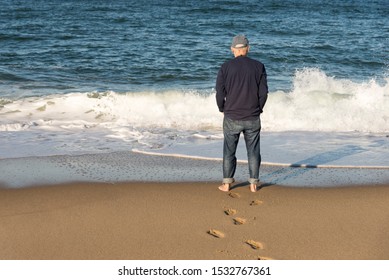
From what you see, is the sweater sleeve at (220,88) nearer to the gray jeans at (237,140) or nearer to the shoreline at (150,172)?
the gray jeans at (237,140)

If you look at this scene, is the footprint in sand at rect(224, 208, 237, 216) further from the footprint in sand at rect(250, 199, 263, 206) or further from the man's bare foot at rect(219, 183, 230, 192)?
the man's bare foot at rect(219, 183, 230, 192)

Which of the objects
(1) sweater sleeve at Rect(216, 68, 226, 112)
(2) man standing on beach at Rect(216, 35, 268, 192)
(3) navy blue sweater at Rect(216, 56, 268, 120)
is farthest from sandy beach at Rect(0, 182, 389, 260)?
(1) sweater sleeve at Rect(216, 68, 226, 112)

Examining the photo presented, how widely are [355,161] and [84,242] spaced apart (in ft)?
14.0

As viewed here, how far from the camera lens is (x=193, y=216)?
591cm

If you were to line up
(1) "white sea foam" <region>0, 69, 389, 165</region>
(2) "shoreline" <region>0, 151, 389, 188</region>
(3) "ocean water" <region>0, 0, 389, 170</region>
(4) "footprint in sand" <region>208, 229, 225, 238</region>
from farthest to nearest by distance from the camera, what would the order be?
(3) "ocean water" <region>0, 0, 389, 170</region>, (1) "white sea foam" <region>0, 69, 389, 165</region>, (2) "shoreline" <region>0, 151, 389, 188</region>, (4) "footprint in sand" <region>208, 229, 225, 238</region>

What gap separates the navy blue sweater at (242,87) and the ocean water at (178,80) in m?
1.85

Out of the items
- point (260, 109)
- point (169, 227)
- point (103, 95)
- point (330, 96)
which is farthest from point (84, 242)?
point (330, 96)

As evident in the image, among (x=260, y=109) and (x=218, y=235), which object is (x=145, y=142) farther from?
(x=218, y=235)

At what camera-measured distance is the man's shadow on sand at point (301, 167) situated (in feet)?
23.4

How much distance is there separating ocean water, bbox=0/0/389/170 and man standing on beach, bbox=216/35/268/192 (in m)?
1.62

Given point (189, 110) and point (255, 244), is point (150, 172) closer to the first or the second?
point (255, 244)

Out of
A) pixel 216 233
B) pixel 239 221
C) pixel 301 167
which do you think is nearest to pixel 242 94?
pixel 239 221

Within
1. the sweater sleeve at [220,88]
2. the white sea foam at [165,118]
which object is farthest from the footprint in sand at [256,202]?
the white sea foam at [165,118]

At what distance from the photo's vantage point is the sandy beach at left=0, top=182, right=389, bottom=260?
513 cm
